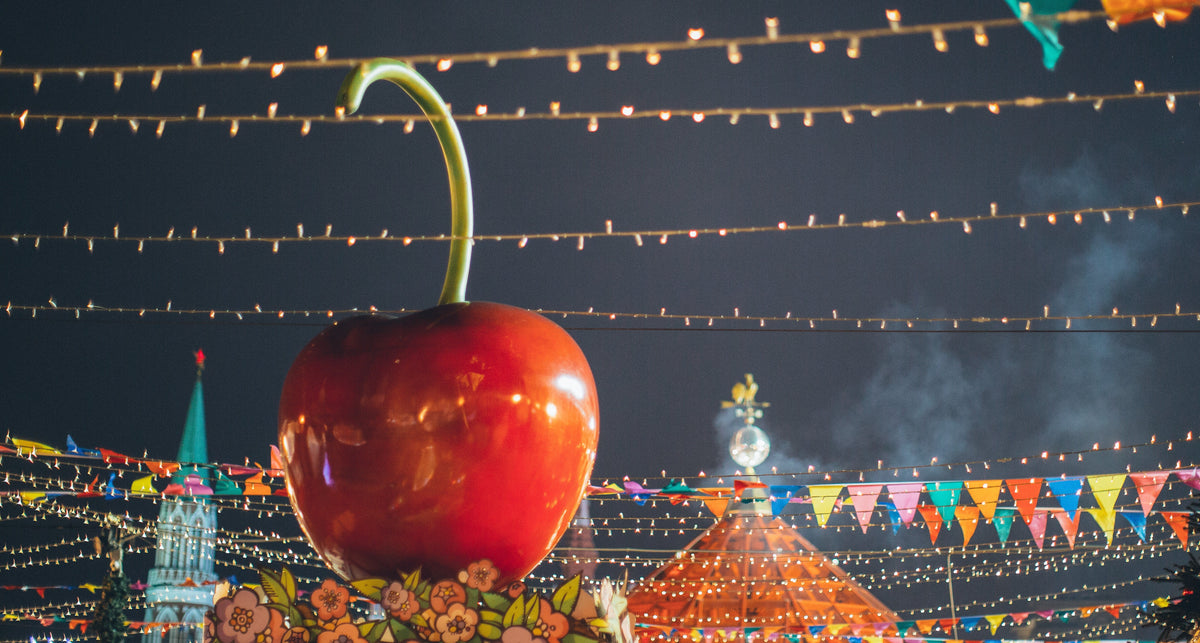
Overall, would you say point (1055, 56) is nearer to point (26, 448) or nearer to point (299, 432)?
point (299, 432)

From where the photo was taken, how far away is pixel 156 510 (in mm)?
53906

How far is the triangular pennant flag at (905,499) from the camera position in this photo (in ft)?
34.3

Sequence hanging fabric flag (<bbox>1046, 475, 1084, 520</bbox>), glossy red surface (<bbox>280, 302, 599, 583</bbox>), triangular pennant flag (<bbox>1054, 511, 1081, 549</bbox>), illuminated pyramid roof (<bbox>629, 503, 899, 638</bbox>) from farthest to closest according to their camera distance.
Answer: illuminated pyramid roof (<bbox>629, 503, 899, 638</bbox>), triangular pennant flag (<bbox>1054, 511, 1081, 549</bbox>), hanging fabric flag (<bbox>1046, 475, 1084, 520</bbox>), glossy red surface (<bbox>280, 302, 599, 583</bbox>)

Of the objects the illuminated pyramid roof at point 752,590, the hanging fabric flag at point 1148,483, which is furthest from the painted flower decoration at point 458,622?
the illuminated pyramid roof at point 752,590

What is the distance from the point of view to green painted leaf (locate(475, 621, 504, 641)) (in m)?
1.88

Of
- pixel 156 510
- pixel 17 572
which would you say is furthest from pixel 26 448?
pixel 156 510

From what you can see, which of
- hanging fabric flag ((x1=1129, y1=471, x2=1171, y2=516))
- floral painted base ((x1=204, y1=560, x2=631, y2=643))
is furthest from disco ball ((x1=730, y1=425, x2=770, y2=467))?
floral painted base ((x1=204, y1=560, x2=631, y2=643))

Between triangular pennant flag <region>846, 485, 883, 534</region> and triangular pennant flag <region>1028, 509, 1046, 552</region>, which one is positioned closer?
triangular pennant flag <region>1028, 509, 1046, 552</region>

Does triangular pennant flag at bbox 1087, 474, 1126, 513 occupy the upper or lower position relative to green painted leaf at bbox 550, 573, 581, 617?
upper

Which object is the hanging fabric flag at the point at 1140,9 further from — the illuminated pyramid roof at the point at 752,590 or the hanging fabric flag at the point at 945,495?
the illuminated pyramid roof at the point at 752,590

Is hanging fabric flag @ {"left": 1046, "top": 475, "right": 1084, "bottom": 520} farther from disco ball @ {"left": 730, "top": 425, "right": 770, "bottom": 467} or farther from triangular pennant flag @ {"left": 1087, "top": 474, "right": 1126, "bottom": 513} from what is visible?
disco ball @ {"left": 730, "top": 425, "right": 770, "bottom": 467}

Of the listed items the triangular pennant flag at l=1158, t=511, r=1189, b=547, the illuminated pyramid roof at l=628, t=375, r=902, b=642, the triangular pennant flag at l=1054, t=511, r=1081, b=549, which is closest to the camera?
the triangular pennant flag at l=1158, t=511, r=1189, b=547

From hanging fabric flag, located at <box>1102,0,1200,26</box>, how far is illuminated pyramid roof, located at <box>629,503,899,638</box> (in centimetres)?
1257

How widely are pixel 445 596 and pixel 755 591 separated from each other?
1405 centimetres
